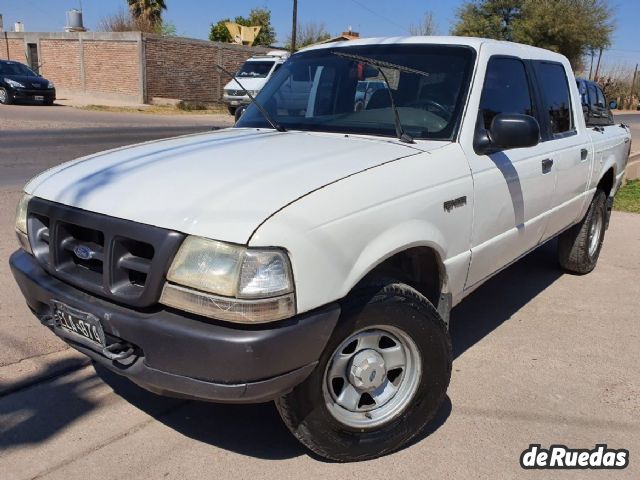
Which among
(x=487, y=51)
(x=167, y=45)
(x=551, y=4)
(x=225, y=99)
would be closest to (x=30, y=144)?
(x=487, y=51)

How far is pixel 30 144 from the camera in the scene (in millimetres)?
12656

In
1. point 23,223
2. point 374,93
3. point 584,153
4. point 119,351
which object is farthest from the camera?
point 584,153

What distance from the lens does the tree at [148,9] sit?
4275 cm

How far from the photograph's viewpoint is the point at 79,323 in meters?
2.56

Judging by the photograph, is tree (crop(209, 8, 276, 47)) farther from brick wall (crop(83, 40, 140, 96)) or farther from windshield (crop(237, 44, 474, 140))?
windshield (crop(237, 44, 474, 140))

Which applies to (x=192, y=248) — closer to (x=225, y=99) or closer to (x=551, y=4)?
(x=225, y=99)

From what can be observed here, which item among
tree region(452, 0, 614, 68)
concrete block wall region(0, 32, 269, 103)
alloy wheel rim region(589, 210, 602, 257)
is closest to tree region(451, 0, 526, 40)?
tree region(452, 0, 614, 68)

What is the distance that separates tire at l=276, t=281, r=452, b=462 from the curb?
1.71 m

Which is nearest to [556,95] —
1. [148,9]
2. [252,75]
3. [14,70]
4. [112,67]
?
[252,75]

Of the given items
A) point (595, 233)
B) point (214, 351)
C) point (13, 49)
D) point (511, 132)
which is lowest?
point (595, 233)

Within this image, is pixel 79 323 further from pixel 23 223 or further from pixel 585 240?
pixel 585 240

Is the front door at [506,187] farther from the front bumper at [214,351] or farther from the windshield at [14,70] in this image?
the windshield at [14,70]

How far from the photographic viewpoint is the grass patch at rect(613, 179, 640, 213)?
9.27m

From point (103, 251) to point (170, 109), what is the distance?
26602 millimetres
